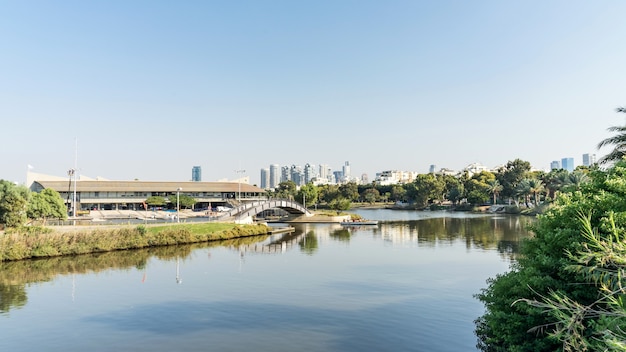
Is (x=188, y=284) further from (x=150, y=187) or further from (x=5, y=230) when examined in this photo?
(x=150, y=187)

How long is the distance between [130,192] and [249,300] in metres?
83.2

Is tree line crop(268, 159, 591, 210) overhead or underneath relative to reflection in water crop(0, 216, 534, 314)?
overhead

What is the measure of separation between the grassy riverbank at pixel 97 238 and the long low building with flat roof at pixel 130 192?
42.3 m

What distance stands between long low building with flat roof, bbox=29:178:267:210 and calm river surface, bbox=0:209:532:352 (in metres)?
57.5

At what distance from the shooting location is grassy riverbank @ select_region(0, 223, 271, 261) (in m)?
41.1

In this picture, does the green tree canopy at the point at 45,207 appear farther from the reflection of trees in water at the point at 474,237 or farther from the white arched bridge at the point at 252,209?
the reflection of trees in water at the point at 474,237

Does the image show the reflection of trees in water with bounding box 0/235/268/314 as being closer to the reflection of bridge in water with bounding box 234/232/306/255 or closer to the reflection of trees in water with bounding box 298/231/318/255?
the reflection of bridge in water with bounding box 234/232/306/255

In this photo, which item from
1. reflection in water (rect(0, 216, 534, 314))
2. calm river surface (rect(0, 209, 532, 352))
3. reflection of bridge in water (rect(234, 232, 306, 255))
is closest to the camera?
calm river surface (rect(0, 209, 532, 352))

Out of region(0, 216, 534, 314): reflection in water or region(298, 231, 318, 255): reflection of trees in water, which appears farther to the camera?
region(298, 231, 318, 255): reflection of trees in water

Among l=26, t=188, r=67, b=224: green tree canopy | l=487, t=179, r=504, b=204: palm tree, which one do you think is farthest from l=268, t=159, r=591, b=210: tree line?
l=26, t=188, r=67, b=224: green tree canopy

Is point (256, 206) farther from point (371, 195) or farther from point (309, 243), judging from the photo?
point (371, 195)

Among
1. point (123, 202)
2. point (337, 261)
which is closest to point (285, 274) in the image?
point (337, 261)

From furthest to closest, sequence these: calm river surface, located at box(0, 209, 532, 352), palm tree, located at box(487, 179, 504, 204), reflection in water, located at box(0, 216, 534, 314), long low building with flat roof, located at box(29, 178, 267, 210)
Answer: palm tree, located at box(487, 179, 504, 204), long low building with flat roof, located at box(29, 178, 267, 210), reflection in water, located at box(0, 216, 534, 314), calm river surface, located at box(0, 209, 532, 352)

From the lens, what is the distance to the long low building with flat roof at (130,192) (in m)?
95.1
